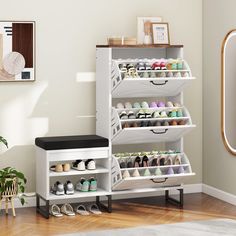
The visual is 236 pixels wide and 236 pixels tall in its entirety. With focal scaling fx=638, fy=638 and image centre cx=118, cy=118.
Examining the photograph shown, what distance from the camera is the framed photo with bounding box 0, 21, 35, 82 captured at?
6.20 metres

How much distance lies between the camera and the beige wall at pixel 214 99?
6.59m

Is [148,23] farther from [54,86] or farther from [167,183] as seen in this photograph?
[167,183]

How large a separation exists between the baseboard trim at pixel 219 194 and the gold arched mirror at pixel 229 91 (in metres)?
0.48

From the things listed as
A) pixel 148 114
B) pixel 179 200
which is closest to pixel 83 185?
pixel 148 114

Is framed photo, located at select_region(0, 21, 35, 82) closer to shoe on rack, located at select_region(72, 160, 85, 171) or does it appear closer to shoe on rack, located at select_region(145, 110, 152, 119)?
shoe on rack, located at select_region(72, 160, 85, 171)

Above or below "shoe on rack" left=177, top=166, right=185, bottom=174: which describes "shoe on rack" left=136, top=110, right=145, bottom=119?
→ above

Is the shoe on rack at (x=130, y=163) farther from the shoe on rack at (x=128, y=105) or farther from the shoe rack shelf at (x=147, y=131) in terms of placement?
the shoe on rack at (x=128, y=105)

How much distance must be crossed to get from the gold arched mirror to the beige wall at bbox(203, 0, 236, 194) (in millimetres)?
114

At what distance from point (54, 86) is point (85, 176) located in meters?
0.99

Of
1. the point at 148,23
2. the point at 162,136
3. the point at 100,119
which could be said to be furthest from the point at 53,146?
the point at 148,23

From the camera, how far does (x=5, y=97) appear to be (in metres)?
6.28

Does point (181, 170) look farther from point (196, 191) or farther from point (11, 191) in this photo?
point (11, 191)

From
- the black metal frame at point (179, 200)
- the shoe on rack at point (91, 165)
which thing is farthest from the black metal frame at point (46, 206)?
the black metal frame at point (179, 200)

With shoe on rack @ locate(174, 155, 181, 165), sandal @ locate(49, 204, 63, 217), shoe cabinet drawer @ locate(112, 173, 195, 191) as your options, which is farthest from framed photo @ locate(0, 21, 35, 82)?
Answer: shoe on rack @ locate(174, 155, 181, 165)
